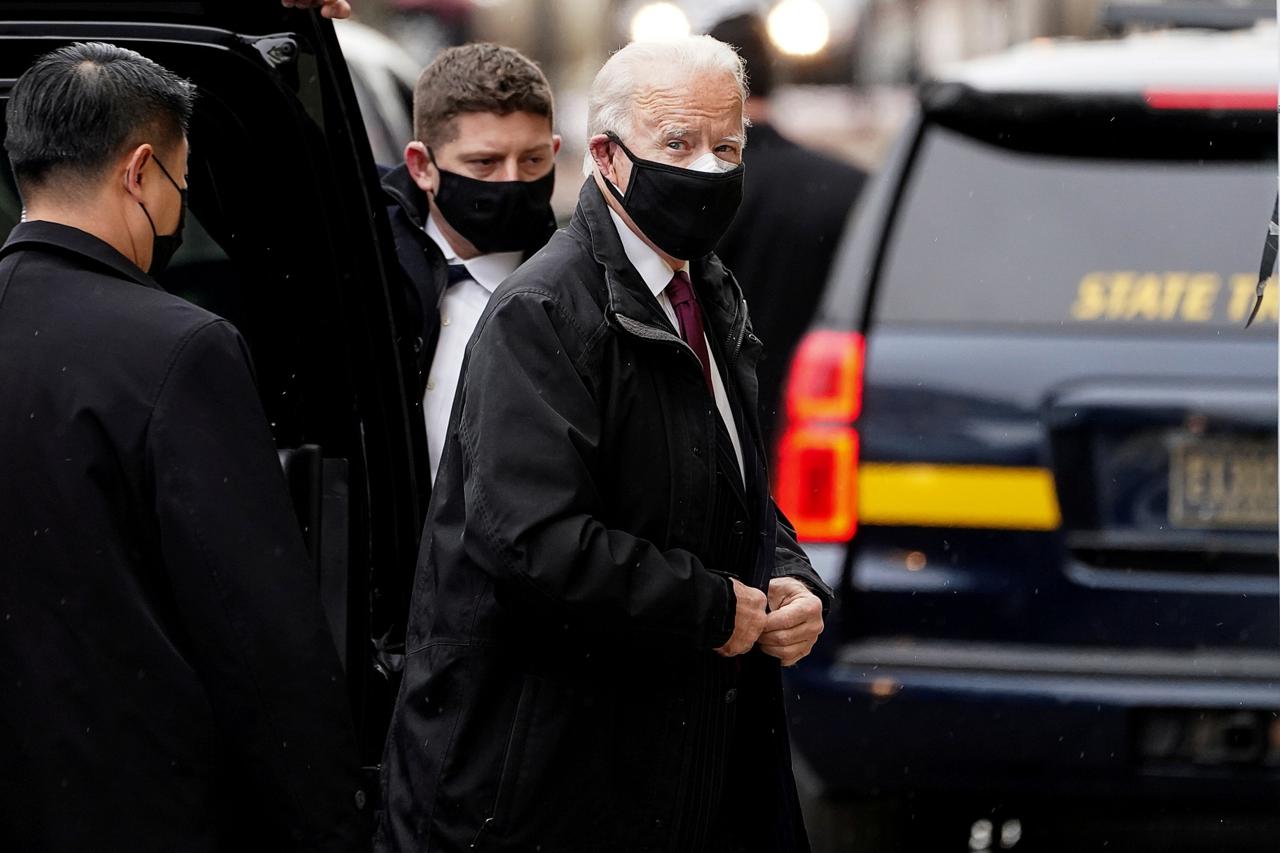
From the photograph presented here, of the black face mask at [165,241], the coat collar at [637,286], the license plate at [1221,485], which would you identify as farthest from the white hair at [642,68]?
the license plate at [1221,485]

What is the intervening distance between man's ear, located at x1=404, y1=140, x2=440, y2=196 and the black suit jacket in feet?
6.07

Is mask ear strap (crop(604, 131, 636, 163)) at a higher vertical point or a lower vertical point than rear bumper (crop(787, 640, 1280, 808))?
higher

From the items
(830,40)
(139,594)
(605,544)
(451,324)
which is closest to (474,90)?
(451,324)

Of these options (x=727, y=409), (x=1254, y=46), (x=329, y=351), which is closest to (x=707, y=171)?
(x=727, y=409)

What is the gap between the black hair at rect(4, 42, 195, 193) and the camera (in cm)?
258

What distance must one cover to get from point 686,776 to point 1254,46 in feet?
9.57

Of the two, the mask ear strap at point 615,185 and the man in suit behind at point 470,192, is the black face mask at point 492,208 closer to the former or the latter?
the man in suit behind at point 470,192

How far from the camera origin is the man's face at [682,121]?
2.75 meters

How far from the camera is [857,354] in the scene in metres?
4.48

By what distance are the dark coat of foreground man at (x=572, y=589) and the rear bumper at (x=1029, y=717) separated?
1.64m

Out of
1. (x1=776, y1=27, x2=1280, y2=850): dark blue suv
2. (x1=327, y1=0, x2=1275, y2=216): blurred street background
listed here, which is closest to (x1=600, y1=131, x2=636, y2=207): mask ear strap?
(x1=776, y1=27, x2=1280, y2=850): dark blue suv

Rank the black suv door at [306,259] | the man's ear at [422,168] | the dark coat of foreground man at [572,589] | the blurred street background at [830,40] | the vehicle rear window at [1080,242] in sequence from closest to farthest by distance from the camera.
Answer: the dark coat of foreground man at [572,589], the black suv door at [306,259], the man's ear at [422,168], the vehicle rear window at [1080,242], the blurred street background at [830,40]

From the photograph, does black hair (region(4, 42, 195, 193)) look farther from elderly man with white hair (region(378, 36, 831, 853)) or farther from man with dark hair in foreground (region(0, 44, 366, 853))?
elderly man with white hair (region(378, 36, 831, 853))

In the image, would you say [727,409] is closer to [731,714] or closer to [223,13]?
[731,714]
